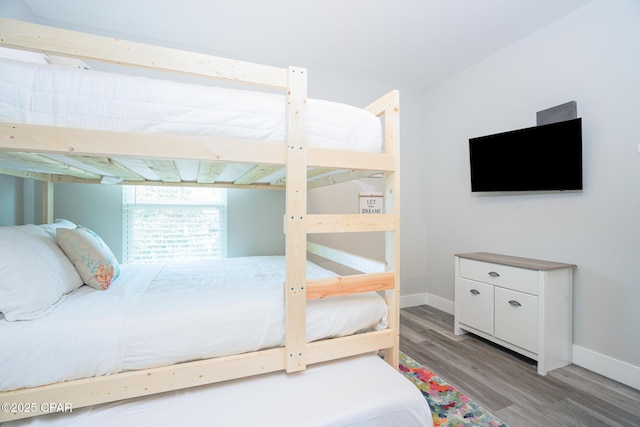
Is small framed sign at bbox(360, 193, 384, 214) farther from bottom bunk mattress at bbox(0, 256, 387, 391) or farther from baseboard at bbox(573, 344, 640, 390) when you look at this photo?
baseboard at bbox(573, 344, 640, 390)

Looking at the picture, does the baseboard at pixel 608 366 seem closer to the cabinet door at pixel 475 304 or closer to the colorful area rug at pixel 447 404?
the cabinet door at pixel 475 304

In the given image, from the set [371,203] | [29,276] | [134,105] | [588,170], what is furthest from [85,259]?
[588,170]

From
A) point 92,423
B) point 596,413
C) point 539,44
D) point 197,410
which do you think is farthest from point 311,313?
point 539,44

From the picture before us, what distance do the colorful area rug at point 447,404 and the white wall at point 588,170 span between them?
1108 millimetres

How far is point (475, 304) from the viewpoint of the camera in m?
2.46

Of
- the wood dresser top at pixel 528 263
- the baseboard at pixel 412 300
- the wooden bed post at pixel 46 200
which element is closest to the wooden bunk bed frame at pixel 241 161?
the wooden bed post at pixel 46 200

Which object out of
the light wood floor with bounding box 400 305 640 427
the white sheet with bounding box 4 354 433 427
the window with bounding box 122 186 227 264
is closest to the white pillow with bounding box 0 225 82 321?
the white sheet with bounding box 4 354 433 427

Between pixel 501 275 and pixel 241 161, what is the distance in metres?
2.17

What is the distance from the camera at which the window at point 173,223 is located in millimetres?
2594

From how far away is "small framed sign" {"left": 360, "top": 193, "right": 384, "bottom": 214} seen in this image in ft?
10.4

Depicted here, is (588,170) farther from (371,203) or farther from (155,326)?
(155,326)

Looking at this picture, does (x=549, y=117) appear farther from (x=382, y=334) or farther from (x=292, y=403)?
(x=292, y=403)

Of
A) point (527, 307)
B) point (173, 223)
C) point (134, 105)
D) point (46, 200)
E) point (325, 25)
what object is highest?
point (325, 25)

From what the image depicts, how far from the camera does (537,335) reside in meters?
2.00
